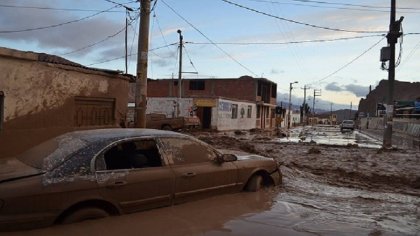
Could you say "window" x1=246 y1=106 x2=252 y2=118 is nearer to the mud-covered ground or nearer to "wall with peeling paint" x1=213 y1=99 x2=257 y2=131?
"wall with peeling paint" x1=213 y1=99 x2=257 y2=131

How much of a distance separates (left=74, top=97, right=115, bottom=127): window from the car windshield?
22.0ft

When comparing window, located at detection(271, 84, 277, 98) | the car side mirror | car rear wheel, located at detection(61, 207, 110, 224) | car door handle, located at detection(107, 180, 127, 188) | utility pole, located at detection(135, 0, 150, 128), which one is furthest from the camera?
window, located at detection(271, 84, 277, 98)

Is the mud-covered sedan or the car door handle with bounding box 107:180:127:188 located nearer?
the mud-covered sedan

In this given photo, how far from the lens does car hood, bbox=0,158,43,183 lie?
5.05m

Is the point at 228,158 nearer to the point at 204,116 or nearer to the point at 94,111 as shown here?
the point at 94,111

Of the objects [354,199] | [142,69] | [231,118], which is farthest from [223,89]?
[354,199]

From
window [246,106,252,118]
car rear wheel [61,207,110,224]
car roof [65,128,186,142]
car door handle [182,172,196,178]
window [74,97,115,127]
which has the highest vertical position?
window [246,106,252,118]

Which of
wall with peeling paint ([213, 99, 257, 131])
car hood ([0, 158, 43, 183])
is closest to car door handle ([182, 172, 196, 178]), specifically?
car hood ([0, 158, 43, 183])

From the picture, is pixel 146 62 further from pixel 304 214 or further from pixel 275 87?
pixel 275 87

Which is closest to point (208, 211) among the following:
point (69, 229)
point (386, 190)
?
point (69, 229)

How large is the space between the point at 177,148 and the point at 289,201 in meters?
2.23

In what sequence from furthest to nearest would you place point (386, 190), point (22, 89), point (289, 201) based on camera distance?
point (22, 89)
point (386, 190)
point (289, 201)

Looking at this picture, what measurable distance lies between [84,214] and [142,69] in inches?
285

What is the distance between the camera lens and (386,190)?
10.1 metres
